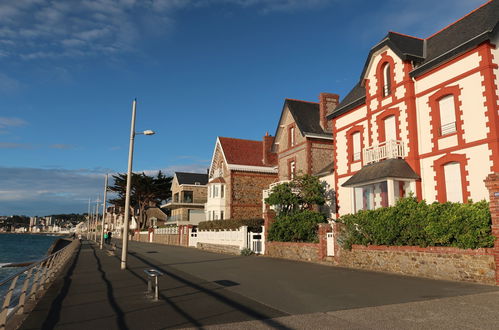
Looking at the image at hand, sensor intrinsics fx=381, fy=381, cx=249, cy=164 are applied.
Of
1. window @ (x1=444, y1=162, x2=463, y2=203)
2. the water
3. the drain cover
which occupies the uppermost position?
window @ (x1=444, y1=162, x2=463, y2=203)

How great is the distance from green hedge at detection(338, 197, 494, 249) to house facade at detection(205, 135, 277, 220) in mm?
21940

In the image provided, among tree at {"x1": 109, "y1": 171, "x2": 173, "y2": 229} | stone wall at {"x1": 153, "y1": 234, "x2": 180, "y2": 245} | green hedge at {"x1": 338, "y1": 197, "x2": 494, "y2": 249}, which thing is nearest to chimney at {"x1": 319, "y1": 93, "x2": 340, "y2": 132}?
green hedge at {"x1": 338, "y1": 197, "x2": 494, "y2": 249}

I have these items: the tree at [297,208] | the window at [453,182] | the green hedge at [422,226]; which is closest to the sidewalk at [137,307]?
the green hedge at [422,226]

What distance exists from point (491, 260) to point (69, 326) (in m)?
10.6

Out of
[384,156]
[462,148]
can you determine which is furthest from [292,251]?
[462,148]

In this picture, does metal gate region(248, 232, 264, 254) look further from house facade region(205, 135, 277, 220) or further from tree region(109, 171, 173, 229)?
tree region(109, 171, 173, 229)

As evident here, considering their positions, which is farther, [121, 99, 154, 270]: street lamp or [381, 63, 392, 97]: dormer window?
[381, 63, 392, 97]: dormer window

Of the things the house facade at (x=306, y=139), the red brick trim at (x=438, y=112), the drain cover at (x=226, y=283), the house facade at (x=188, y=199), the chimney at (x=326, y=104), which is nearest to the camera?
the drain cover at (x=226, y=283)

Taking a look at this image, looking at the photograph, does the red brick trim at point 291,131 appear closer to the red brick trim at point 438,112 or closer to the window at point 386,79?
the window at point 386,79

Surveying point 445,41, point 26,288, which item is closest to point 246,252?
point 445,41

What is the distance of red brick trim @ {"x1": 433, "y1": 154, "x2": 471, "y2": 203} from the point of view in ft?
48.3

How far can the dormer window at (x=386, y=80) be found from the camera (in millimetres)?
19578

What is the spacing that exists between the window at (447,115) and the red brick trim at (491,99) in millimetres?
1731

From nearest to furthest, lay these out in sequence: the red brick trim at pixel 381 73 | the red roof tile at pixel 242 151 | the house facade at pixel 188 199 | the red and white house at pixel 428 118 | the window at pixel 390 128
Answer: the red and white house at pixel 428 118, the window at pixel 390 128, the red brick trim at pixel 381 73, the red roof tile at pixel 242 151, the house facade at pixel 188 199
